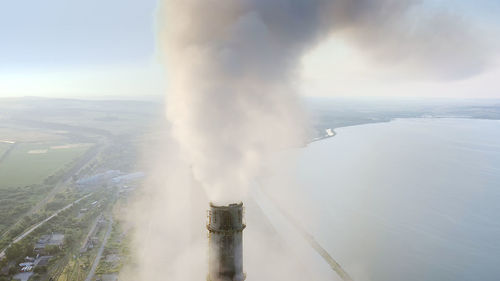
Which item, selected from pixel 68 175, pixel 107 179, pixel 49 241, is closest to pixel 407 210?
pixel 49 241

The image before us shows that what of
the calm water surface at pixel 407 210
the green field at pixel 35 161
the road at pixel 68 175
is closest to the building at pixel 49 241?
the road at pixel 68 175

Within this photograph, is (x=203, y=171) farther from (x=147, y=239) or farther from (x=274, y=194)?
(x=274, y=194)

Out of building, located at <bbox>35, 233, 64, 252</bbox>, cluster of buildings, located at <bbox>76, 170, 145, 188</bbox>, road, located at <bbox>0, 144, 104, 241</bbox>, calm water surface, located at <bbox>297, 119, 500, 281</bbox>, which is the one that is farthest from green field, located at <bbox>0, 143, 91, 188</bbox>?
calm water surface, located at <bbox>297, 119, 500, 281</bbox>

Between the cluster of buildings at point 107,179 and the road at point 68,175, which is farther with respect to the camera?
the cluster of buildings at point 107,179

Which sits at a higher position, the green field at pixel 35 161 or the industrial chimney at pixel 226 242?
the industrial chimney at pixel 226 242

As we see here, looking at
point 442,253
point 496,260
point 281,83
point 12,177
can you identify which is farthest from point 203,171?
point 12,177

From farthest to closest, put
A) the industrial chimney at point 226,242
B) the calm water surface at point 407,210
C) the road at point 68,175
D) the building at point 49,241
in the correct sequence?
the road at point 68,175, the building at point 49,241, the calm water surface at point 407,210, the industrial chimney at point 226,242

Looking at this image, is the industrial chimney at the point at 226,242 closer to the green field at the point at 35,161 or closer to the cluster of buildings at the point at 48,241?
the cluster of buildings at the point at 48,241
